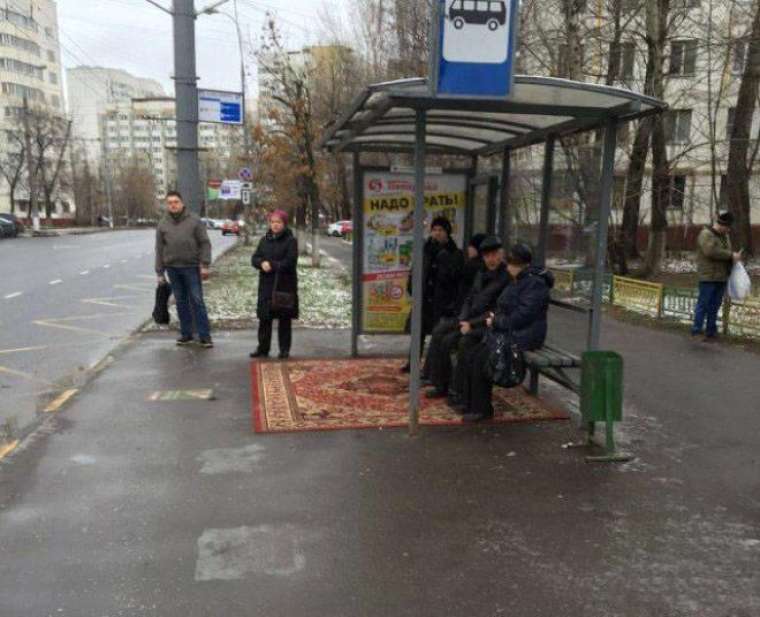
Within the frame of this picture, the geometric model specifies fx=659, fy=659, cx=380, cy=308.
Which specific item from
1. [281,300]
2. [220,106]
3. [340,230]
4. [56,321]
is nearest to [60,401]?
[281,300]

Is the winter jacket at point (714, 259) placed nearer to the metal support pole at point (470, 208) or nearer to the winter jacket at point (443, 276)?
the metal support pole at point (470, 208)

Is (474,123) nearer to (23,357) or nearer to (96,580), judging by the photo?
(96,580)

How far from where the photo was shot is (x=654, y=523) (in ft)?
12.3

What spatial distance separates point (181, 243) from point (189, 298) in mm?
731

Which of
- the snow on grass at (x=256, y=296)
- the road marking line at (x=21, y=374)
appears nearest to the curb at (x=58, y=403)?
the road marking line at (x=21, y=374)

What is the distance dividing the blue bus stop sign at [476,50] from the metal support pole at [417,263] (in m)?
0.45

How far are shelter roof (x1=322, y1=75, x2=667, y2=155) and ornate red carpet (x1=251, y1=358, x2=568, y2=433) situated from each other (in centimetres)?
245

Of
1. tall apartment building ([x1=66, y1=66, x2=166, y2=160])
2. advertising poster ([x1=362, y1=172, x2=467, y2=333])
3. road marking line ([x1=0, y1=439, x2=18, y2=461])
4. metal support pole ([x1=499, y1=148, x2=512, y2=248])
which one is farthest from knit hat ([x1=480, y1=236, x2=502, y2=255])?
tall apartment building ([x1=66, y1=66, x2=166, y2=160])

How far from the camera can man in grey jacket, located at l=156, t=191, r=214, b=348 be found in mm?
7922

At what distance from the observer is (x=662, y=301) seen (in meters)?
10.4

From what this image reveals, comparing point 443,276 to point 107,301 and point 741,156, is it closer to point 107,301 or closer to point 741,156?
point 107,301

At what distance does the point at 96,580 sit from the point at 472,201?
19.4ft

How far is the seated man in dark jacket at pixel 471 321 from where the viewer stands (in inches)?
220

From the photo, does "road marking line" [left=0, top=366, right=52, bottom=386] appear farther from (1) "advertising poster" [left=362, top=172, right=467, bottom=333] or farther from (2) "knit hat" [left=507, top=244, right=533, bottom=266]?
(2) "knit hat" [left=507, top=244, right=533, bottom=266]
